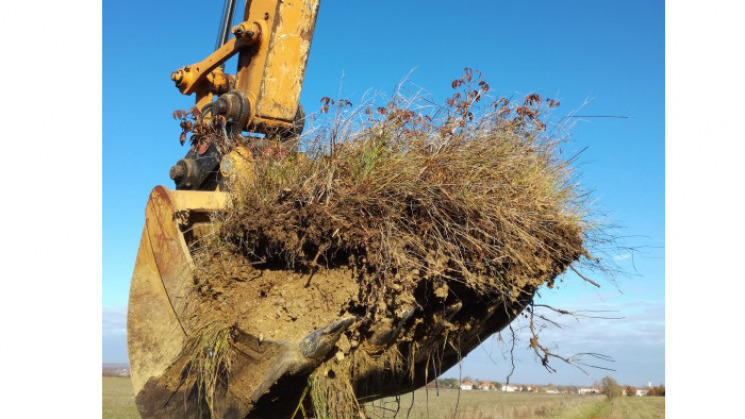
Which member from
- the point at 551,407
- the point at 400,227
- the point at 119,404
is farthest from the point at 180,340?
the point at 119,404

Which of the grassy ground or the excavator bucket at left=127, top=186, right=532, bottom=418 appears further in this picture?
the grassy ground

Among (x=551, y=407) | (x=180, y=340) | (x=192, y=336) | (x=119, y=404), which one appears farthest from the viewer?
(x=119, y=404)

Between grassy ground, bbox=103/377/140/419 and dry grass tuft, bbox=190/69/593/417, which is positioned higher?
dry grass tuft, bbox=190/69/593/417

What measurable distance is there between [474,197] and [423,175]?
28 centimetres

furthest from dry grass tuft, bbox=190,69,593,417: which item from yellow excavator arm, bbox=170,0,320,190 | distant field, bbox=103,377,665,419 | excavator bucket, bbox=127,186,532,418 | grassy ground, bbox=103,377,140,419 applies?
grassy ground, bbox=103,377,140,419

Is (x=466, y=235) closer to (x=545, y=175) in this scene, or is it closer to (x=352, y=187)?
(x=352, y=187)

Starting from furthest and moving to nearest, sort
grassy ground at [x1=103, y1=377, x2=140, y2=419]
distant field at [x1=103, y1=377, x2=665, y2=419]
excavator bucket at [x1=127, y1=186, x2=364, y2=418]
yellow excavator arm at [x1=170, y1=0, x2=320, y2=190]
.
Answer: grassy ground at [x1=103, y1=377, x2=140, y2=419], distant field at [x1=103, y1=377, x2=665, y2=419], yellow excavator arm at [x1=170, y1=0, x2=320, y2=190], excavator bucket at [x1=127, y1=186, x2=364, y2=418]

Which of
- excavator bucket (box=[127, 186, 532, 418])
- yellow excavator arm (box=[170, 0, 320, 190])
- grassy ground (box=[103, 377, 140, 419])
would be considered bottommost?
grassy ground (box=[103, 377, 140, 419])

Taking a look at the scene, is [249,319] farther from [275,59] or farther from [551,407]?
[551,407]

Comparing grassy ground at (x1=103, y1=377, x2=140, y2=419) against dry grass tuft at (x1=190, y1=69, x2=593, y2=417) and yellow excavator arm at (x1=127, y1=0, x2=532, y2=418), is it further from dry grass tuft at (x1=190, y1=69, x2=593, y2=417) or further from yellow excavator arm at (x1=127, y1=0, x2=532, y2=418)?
dry grass tuft at (x1=190, y1=69, x2=593, y2=417)

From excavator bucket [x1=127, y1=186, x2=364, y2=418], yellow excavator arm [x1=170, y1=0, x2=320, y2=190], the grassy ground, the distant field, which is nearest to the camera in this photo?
excavator bucket [x1=127, y1=186, x2=364, y2=418]

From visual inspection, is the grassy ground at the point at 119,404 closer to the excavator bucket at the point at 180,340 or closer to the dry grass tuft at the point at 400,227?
the excavator bucket at the point at 180,340

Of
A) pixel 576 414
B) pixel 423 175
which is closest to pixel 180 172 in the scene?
pixel 423 175

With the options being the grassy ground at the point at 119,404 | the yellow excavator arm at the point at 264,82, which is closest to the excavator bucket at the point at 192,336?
the yellow excavator arm at the point at 264,82
